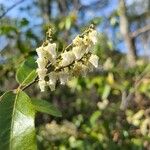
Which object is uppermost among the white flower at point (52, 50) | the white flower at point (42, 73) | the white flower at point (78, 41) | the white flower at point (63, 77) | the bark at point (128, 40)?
the bark at point (128, 40)

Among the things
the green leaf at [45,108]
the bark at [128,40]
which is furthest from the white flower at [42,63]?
the bark at [128,40]

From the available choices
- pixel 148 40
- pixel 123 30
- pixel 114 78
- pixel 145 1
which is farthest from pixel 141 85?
pixel 148 40

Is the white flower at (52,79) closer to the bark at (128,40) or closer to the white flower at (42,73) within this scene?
the white flower at (42,73)

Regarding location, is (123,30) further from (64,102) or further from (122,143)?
(64,102)

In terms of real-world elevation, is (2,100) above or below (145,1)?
below

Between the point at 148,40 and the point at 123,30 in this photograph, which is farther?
the point at 148,40

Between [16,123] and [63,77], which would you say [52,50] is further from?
[16,123]

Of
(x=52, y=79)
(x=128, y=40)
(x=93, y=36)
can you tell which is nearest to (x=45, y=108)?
(x=52, y=79)
